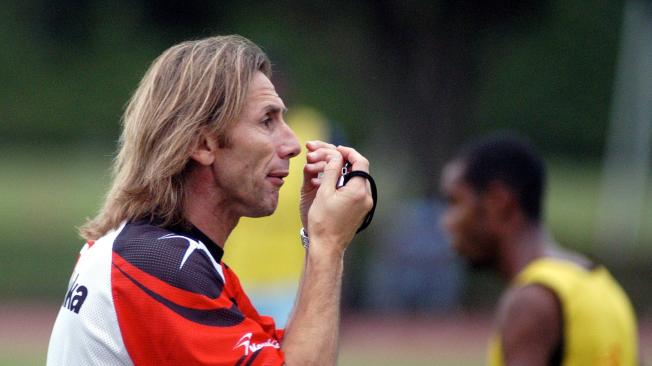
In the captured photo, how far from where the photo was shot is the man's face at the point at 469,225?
5.65 m

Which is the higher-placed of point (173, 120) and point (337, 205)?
point (173, 120)

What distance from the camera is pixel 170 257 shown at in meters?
3.05

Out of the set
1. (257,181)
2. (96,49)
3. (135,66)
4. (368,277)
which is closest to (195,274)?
(257,181)

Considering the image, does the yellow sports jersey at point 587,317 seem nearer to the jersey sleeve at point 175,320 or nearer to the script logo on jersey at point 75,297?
the jersey sleeve at point 175,320

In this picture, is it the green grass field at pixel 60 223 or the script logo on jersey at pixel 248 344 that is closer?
the script logo on jersey at pixel 248 344

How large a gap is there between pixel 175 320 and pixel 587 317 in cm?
250

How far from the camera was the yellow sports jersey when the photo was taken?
195 inches

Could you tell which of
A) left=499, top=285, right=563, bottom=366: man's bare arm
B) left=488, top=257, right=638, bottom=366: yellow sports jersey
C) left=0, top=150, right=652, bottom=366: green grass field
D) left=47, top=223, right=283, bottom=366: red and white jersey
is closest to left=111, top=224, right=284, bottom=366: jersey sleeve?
left=47, top=223, right=283, bottom=366: red and white jersey

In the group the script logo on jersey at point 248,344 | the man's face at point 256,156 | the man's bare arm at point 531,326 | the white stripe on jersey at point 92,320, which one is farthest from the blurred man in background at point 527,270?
the white stripe on jersey at point 92,320

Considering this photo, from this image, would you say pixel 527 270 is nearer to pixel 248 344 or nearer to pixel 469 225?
pixel 469 225

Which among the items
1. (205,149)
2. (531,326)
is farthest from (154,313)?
(531,326)

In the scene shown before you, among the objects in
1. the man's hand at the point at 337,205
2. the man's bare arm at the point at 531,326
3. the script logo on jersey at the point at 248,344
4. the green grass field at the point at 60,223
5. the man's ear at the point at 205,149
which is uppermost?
the man's ear at the point at 205,149

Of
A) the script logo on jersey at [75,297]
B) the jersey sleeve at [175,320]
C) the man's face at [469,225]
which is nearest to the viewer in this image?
the jersey sleeve at [175,320]

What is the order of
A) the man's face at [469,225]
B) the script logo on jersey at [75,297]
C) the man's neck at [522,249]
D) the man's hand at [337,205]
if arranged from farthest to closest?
the man's face at [469,225] < the man's neck at [522,249] < the man's hand at [337,205] < the script logo on jersey at [75,297]
